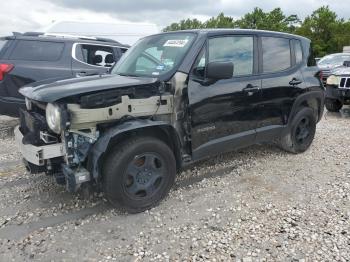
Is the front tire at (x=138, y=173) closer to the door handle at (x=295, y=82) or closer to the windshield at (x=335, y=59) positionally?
the door handle at (x=295, y=82)

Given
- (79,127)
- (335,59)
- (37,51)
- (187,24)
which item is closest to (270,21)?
(187,24)

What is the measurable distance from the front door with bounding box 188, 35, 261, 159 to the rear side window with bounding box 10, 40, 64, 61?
3939 mm

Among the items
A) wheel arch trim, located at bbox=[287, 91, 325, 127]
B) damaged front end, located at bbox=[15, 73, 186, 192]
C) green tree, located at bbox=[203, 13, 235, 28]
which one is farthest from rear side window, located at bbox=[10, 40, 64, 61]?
green tree, located at bbox=[203, 13, 235, 28]

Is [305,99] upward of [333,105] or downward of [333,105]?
upward

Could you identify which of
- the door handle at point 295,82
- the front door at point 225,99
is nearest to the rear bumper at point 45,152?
the front door at point 225,99

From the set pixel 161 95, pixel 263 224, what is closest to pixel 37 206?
pixel 161 95

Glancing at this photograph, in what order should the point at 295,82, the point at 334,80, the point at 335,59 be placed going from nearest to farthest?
1. the point at 295,82
2. the point at 334,80
3. the point at 335,59

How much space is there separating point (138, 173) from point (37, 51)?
4320 millimetres

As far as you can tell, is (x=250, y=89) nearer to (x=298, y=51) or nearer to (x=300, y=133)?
(x=298, y=51)

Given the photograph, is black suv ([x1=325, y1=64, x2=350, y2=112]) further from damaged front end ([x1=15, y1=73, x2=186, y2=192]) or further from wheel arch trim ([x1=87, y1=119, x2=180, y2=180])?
wheel arch trim ([x1=87, y1=119, x2=180, y2=180])

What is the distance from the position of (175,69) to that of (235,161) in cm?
203

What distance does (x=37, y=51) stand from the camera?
6879 millimetres

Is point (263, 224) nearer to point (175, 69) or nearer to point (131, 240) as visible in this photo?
point (131, 240)

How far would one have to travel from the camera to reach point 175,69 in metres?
3.93
